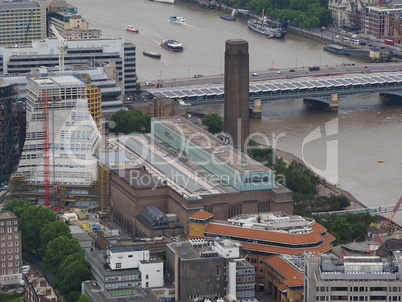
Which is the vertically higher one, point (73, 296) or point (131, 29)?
Answer: point (131, 29)

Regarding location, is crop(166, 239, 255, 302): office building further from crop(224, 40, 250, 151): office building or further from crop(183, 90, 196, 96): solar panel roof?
crop(183, 90, 196, 96): solar panel roof

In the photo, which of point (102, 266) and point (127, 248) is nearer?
point (102, 266)

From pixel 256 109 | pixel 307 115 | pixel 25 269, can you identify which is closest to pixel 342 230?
pixel 25 269

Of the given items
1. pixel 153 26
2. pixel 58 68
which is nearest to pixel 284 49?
pixel 153 26

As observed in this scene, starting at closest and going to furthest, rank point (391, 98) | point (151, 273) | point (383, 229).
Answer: point (151, 273), point (383, 229), point (391, 98)

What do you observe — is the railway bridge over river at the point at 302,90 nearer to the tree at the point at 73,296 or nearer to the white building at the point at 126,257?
the white building at the point at 126,257

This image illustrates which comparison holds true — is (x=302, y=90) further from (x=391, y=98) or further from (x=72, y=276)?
(x=72, y=276)

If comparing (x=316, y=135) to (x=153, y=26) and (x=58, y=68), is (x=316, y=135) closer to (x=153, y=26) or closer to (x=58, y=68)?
(x=58, y=68)
